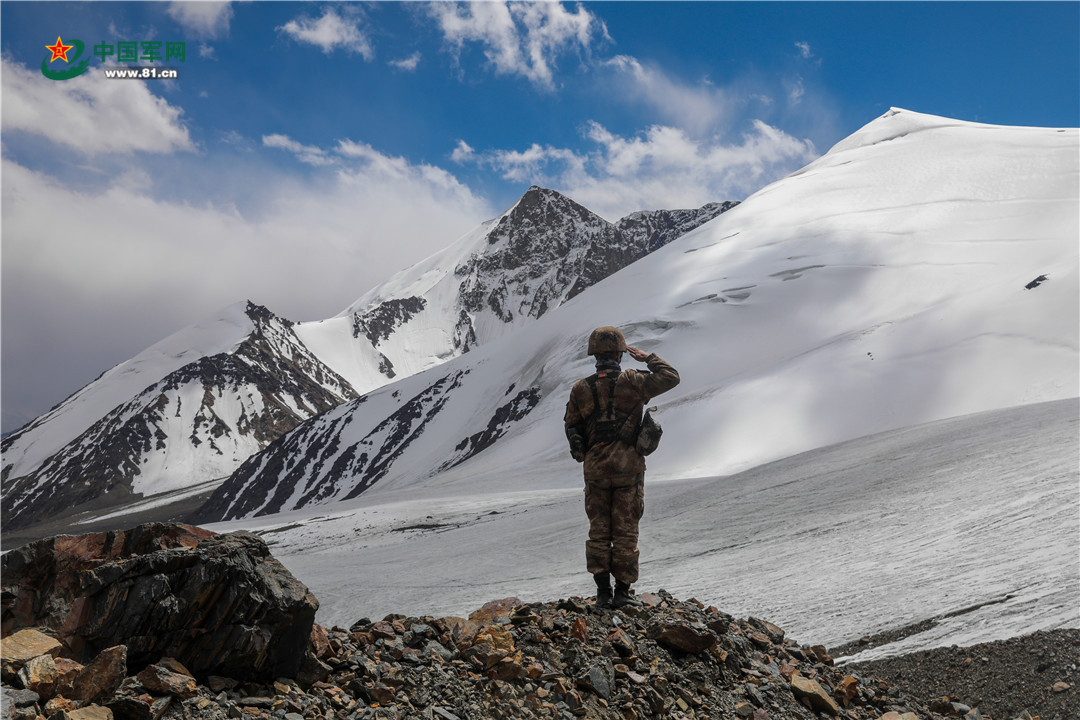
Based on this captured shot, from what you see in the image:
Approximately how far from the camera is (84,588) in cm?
602

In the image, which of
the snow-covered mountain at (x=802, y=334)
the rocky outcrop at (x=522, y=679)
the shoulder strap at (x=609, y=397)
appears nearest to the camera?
the rocky outcrop at (x=522, y=679)

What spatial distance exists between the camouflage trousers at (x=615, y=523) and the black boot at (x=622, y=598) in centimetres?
8

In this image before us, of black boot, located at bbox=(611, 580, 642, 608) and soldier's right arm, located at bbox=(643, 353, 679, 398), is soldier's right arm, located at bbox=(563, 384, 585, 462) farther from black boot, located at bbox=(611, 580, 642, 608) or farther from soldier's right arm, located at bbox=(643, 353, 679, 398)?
black boot, located at bbox=(611, 580, 642, 608)

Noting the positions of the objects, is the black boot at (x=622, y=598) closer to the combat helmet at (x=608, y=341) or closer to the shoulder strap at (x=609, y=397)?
the shoulder strap at (x=609, y=397)

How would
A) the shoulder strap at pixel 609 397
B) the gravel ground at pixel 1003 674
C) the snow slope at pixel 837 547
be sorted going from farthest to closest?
the snow slope at pixel 837 547 → the shoulder strap at pixel 609 397 → the gravel ground at pixel 1003 674

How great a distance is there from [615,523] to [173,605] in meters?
4.90

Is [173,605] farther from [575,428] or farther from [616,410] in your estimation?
[616,410]

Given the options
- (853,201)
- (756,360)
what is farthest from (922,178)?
(756,360)

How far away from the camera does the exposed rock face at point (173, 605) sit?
5.95 metres

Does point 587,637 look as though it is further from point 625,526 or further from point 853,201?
point 853,201

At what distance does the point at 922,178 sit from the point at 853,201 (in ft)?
35.7

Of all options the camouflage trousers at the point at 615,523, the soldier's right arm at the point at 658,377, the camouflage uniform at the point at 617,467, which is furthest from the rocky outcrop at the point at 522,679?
the soldier's right arm at the point at 658,377

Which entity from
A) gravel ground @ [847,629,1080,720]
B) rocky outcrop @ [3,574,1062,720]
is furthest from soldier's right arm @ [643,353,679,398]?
gravel ground @ [847,629,1080,720]

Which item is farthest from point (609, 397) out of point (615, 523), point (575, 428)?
point (615, 523)
